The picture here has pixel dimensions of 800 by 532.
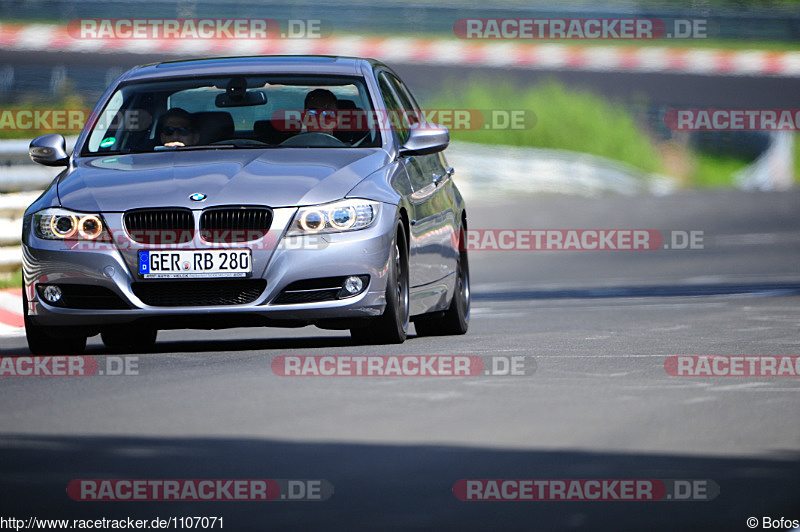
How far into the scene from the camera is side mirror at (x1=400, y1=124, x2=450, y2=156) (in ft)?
33.9

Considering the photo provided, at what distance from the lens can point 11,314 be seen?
13539mm

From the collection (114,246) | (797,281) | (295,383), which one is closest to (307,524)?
(295,383)

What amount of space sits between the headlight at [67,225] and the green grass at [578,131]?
3685 centimetres

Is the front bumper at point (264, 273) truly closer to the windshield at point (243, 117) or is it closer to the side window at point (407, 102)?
the windshield at point (243, 117)

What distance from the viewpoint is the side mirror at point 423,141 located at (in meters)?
10.3

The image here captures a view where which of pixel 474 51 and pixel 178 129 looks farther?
pixel 474 51

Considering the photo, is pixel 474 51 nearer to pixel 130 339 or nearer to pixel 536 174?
pixel 536 174

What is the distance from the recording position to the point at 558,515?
5.23 meters

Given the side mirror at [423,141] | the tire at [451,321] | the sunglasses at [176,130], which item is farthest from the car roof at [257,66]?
the tire at [451,321]

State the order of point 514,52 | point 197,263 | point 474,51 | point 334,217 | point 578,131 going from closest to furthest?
point 197,263
point 334,217
point 514,52
point 474,51
point 578,131

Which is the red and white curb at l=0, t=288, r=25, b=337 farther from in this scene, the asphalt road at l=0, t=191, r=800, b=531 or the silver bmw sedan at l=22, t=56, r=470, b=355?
the silver bmw sedan at l=22, t=56, r=470, b=355

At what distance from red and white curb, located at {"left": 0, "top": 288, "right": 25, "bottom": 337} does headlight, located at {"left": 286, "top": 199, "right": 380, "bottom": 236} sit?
151 inches

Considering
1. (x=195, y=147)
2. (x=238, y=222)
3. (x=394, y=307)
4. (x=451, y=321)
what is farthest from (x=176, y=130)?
(x=451, y=321)

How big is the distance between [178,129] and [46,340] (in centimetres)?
152
